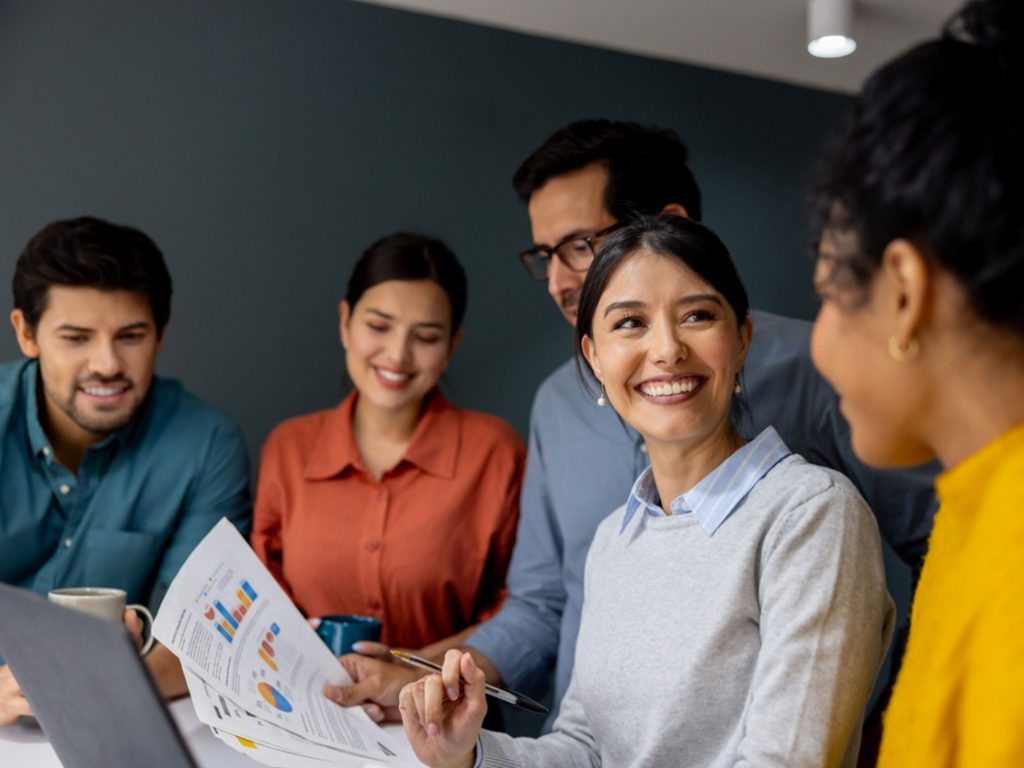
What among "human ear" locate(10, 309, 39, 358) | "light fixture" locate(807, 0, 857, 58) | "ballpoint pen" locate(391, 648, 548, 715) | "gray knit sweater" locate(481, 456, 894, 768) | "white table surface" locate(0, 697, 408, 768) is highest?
"light fixture" locate(807, 0, 857, 58)

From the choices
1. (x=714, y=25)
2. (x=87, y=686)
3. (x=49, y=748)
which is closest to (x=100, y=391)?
(x=49, y=748)

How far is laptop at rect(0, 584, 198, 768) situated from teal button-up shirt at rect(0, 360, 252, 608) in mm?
998

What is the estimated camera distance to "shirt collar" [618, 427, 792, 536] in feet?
4.03

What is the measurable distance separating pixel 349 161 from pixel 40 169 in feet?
2.50

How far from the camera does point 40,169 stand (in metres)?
2.53

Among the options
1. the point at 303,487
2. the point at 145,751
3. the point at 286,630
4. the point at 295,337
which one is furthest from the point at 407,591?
the point at 145,751

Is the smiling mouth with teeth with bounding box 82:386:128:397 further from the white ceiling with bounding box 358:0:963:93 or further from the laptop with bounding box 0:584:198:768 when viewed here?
the white ceiling with bounding box 358:0:963:93

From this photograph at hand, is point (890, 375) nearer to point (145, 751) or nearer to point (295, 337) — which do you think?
point (145, 751)

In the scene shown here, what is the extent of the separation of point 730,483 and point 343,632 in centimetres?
76

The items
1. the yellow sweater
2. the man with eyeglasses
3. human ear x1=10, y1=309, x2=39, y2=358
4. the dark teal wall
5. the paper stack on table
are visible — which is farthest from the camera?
the dark teal wall

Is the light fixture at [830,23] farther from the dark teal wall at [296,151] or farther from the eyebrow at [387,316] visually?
the eyebrow at [387,316]

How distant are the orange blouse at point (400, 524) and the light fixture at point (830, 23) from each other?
1.35 m

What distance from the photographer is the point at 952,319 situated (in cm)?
78

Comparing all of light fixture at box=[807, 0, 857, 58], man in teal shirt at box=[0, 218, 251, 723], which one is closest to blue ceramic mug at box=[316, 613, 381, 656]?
man in teal shirt at box=[0, 218, 251, 723]
